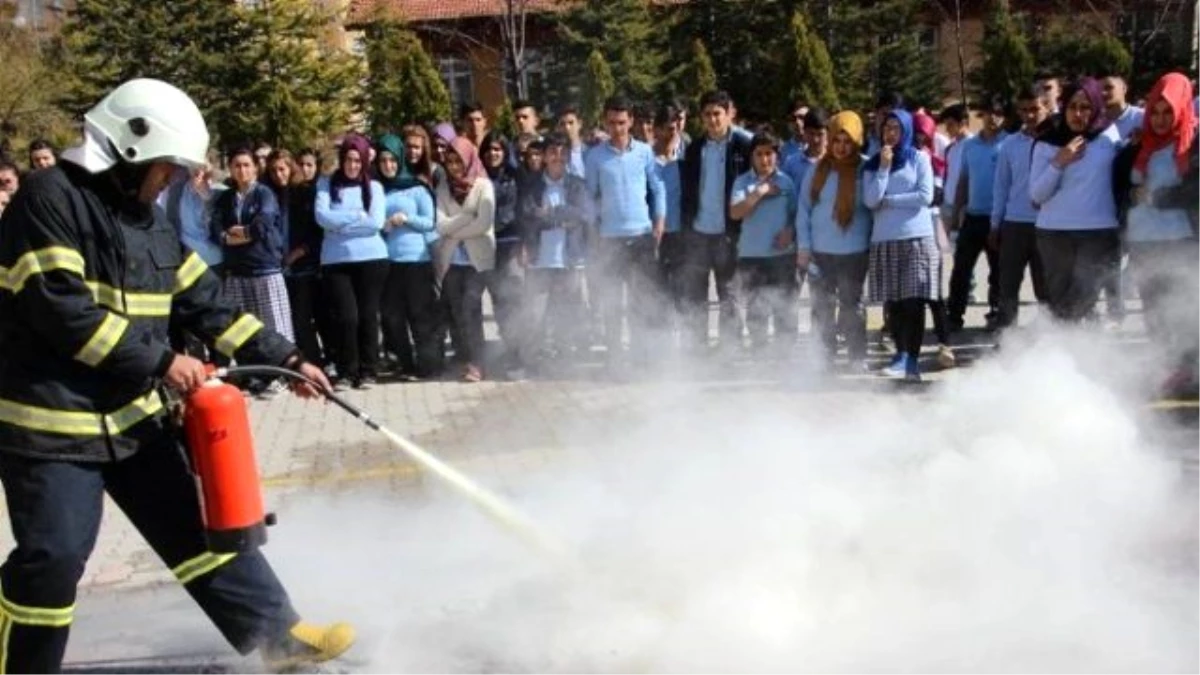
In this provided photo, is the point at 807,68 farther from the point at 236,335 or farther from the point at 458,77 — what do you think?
the point at 236,335

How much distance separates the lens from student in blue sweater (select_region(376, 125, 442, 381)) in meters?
8.80

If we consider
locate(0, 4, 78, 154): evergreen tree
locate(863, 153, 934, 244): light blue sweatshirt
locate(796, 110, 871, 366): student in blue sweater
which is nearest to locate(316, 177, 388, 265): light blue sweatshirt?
locate(796, 110, 871, 366): student in blue sweater

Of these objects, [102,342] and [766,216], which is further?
[766,216]

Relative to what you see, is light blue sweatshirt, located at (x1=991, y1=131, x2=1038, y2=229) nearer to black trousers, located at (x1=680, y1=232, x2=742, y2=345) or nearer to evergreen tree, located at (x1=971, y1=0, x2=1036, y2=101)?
black trousers, located at (x1=680, y1=232, x2=742, y2=345)

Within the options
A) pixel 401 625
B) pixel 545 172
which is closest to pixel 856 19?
pixel 545 172

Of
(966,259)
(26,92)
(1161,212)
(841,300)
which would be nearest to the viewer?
(1161,212)

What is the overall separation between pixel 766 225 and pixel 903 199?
3.26 ft

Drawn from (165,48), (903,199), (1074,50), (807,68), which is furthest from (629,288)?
(1074,50)

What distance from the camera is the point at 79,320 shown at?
10.8ft

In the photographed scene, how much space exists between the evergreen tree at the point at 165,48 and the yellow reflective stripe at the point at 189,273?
2651cm

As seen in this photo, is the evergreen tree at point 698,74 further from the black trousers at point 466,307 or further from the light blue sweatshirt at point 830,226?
the light blue sweatshirt at point 830,226

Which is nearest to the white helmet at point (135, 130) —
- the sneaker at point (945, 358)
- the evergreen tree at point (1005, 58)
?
the sneaker at point (945, 358)

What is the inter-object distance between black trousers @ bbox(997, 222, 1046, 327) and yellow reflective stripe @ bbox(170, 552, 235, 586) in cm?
616

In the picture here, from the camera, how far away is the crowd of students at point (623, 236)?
809 centimetres
